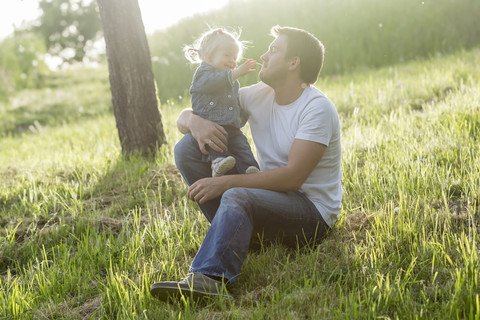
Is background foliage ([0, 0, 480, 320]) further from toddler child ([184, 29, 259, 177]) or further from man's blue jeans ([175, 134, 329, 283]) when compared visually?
toddler child ([184, 29, 259, 177])

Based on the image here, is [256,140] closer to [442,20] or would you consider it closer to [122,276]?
[122,276]

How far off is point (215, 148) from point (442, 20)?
28.6 ft

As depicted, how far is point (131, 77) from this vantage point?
5.31 metres

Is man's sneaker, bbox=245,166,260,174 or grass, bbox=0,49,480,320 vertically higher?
man's sneaker, bbox=245,166,260,174

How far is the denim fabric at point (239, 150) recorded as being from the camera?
350cm

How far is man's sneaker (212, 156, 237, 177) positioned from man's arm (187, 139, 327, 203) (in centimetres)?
20

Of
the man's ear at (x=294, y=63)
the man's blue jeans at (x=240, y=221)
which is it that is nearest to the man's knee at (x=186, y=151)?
the man's blue jeans at (x=240, y=221)

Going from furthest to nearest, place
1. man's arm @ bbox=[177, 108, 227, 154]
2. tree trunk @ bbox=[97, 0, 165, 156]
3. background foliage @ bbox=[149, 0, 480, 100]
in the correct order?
background foliage @ bbox=[149, 0, 480, 100] < tree trunk @ bbox=[97, 0, 165, 156] < man's arm @ bbox=[177, 108, 227, 154]

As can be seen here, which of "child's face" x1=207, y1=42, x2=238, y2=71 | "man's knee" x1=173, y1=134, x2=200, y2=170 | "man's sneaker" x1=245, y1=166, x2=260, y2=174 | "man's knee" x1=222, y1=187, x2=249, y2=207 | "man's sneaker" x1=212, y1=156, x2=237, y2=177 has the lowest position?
"man's knee" x1=222, y1=187, x2=249, y2=207

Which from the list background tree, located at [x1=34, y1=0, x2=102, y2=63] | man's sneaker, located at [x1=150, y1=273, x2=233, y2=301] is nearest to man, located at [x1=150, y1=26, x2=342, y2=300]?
man's sneaker, located at [x1=150, y1=273, x2=233, y2=301]

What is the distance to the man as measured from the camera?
8.95ft

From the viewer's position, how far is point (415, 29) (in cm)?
1020

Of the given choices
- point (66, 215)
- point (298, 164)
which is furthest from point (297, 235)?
point (66, 215)

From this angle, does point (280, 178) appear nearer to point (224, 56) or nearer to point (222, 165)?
point (222, 165)
